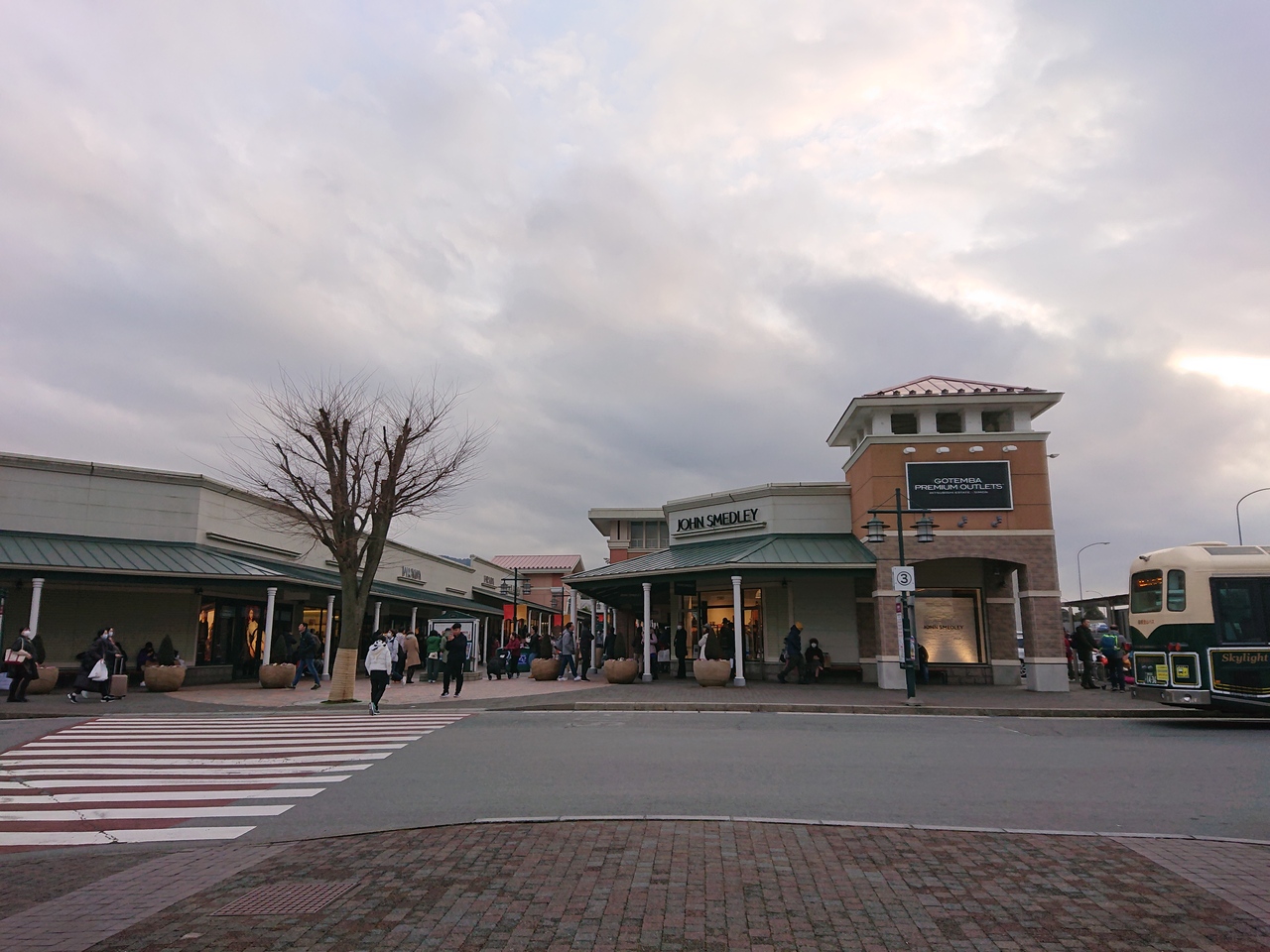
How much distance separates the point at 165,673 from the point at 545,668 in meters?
10.6

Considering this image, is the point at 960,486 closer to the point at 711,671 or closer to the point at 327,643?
the point at 711,671

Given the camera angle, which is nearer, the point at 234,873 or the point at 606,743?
the point at 234,873

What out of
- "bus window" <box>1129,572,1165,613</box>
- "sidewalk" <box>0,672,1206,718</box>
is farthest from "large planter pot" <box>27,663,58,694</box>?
"bus window" <box>1129,572,1165,613</box>

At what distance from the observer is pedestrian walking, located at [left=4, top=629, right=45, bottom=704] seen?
19.1 meters

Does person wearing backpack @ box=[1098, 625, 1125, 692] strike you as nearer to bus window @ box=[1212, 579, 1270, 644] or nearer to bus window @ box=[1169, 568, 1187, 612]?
bus window @ box=[1169, 568, 1187, 612]

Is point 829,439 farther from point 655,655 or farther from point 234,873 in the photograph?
point 234,873

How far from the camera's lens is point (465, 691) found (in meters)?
23.4

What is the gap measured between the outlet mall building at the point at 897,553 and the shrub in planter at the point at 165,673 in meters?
11.4

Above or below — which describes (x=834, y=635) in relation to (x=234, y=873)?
above

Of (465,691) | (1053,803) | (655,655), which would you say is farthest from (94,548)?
(1053,803)

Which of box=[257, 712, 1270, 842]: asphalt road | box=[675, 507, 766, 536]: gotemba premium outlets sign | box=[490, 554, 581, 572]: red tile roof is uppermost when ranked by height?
box=[490, 554, 581, 572]: red tile roof

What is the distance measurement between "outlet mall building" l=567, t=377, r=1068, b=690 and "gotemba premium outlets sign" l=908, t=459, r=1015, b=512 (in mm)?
32

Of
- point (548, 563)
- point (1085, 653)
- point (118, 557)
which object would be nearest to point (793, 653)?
point (1085, 653)

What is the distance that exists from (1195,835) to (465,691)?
18981 mm
